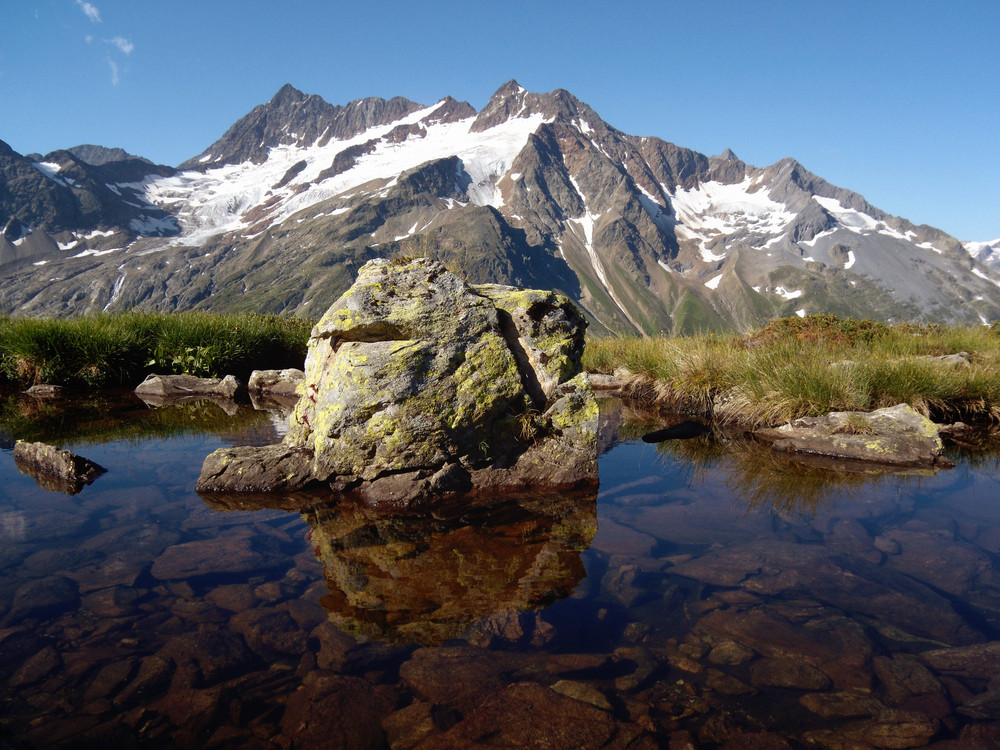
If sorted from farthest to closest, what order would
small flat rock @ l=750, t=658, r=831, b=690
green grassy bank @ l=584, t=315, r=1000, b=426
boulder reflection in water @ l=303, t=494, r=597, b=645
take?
green grassy bank @ l=584, t=315, r=1000, b=426 < boulder reflection in water @ l=303, t=494, r=597, b=645 < small flat rock @ l=750, t=658, r=831, b=690

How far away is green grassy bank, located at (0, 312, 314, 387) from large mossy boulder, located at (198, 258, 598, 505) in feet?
30.4

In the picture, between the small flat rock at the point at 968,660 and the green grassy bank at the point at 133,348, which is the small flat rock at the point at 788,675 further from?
the green grassy bank at the point at 133,348

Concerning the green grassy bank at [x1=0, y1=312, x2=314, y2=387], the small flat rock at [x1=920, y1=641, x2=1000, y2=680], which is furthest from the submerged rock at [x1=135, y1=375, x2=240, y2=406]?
the small flat rock at [x1=920, y1=641, x2=1000, y2=680]

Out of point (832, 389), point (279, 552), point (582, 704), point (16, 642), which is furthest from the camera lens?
point (832, 389)

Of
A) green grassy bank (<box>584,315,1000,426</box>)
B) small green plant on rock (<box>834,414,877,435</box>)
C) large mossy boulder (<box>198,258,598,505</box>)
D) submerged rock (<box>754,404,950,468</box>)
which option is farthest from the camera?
green grassy bank (<box>584,315,1000,426</box>)

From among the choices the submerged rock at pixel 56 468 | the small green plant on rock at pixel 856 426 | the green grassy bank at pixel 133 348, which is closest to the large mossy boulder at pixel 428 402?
the submerged rock at pixel 56 468

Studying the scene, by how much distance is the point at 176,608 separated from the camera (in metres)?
4.48

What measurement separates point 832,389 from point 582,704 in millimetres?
10264

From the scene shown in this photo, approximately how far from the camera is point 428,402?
746 cm

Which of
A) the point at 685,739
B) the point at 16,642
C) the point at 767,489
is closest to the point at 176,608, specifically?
the point at 16,642

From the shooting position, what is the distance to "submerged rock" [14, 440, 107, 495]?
7.40 meters

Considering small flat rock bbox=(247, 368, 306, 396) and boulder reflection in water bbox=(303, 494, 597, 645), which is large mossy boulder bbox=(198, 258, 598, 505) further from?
small flat rock bbox=(247, 368, 306, 396)

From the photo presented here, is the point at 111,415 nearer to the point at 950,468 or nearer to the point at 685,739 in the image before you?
the point at 685,739

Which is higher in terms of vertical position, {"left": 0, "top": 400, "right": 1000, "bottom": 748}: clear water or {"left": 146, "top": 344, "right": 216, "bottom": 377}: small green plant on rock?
{"left": 146, "top": 344, "right": 216, "bottom": 377}: small green plant on rock
